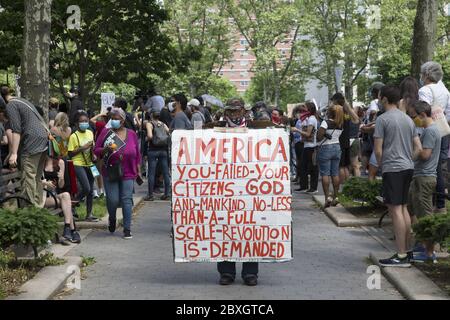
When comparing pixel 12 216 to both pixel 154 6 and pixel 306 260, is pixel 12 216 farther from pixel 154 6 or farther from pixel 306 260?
pixel 154 6

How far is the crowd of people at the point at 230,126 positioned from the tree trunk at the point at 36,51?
16.6 inches

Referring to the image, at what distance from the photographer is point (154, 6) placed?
25891 mm

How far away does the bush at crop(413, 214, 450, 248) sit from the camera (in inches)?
323

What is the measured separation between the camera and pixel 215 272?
9344 millimetres

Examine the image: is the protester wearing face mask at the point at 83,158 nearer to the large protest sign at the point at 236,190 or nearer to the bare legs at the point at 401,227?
the large protest sign at the point at 236,190

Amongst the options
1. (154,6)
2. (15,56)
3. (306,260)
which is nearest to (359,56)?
(154,6)

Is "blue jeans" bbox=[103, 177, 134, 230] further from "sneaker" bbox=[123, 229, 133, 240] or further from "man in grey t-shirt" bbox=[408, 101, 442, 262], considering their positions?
"man in grey t-shirt" bbox=[408, 101, 442, 262]

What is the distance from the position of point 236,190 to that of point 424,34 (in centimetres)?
749

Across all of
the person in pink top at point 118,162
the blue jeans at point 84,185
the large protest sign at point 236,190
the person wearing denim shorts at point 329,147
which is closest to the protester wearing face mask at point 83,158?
the blue jeans at point 84,185

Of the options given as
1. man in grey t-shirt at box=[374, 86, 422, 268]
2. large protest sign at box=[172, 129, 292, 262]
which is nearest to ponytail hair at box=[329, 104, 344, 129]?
man in grey t-shirt at box=[374, 86, 422, 268]

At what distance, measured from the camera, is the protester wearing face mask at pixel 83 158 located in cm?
1296

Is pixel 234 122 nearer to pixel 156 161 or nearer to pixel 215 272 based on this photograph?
pixel 215 272

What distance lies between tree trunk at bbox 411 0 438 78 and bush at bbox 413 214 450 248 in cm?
A: 658

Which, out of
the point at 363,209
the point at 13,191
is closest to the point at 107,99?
the point at 363,209
